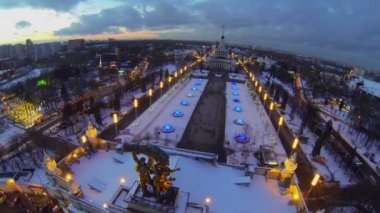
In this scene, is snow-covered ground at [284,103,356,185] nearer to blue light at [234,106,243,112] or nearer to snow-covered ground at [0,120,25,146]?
blue light at [234,106,243,112]

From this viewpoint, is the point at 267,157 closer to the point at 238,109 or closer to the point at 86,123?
the point at 238,109

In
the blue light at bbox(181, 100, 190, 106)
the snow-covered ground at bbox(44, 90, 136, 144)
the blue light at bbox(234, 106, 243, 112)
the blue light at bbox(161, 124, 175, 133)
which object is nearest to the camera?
the blue light at bbox(161, 124, 175, 133)

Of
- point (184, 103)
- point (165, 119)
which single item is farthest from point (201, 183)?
point (184, 103)

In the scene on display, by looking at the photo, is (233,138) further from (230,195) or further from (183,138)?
(230,195)

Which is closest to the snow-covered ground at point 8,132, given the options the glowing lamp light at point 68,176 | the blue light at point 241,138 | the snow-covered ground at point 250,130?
the glowing lamp light at point 68,176

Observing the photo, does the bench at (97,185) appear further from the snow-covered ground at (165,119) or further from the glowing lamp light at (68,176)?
the snow-covered ground at (165,119)

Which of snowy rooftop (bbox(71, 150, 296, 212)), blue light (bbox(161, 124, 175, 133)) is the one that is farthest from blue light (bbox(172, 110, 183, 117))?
snowy rooftop (bbox(71, 150, 296, 212))
